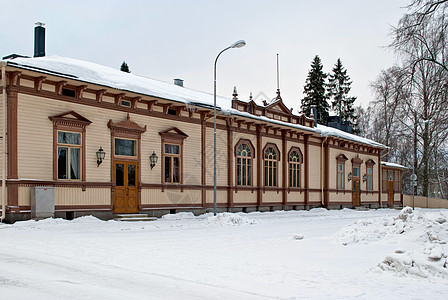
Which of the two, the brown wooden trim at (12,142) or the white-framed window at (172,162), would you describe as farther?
the white-framed window at (172,162)

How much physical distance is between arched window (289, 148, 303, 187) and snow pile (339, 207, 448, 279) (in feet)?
56.7

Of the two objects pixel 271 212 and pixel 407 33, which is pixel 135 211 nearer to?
pixel 271 212

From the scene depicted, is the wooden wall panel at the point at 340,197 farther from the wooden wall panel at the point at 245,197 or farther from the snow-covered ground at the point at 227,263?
the snow-covered ground at the point at 227,263

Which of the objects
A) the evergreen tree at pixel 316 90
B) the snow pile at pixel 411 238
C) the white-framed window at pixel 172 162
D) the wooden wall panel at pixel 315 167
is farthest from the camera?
the evergreen tree at pixel 316 90

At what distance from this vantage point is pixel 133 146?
21.8 meters

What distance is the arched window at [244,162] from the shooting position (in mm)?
27625

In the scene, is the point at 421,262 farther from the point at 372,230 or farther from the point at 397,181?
the point at 397,181

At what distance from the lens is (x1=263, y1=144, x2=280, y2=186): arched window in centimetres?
2972

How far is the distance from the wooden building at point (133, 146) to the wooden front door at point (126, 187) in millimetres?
42

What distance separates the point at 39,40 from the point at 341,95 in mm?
50033

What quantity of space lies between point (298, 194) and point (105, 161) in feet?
51.2

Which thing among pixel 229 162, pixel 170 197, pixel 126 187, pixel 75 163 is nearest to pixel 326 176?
pixel 229 162

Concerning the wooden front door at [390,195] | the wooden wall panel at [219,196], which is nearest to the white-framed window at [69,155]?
the wooden wall panel at [219,196]

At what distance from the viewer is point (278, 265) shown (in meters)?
10.1
